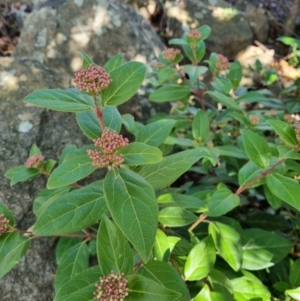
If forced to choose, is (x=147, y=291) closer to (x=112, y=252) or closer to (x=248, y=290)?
(x=112, y=252)

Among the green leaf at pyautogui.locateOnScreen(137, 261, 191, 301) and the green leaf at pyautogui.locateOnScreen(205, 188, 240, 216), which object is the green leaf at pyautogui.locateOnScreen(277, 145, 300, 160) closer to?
the green leaf at pyautogui.locateOnScreen(205, 188, 240, 216)

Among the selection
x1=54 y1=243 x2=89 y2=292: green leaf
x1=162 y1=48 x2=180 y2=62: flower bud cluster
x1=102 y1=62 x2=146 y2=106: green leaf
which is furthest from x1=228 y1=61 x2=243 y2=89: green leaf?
x1=54 y1=243 x2=89 y2=292: green leaf

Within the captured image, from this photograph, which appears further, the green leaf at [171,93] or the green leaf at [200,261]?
the green leaf at [171,93]

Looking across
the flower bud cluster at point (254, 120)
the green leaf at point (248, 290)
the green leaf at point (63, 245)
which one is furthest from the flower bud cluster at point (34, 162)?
the flower bud cluster at point (254, 120)

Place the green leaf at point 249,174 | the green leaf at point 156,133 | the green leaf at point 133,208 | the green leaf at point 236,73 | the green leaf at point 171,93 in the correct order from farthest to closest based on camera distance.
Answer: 1. the green leaf at point 236,73
2. the green leaf at point 171,93
3. the green leaf at point 249,174
4. the green leaf at point 156,133
5. the green leaf at point 133,208

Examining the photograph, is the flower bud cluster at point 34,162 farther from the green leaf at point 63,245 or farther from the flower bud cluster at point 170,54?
the flower bud cluster at point 170,54
